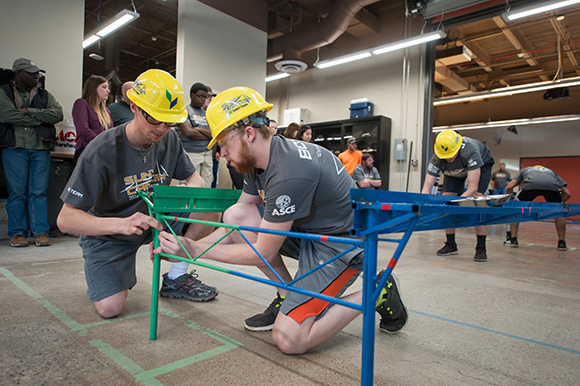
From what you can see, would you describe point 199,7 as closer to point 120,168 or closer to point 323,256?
point 120,168

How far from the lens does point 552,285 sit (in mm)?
2875

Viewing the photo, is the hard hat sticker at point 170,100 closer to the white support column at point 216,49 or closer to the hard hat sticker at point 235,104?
the hard hat sticker at point 235,104

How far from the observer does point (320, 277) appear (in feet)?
5.11

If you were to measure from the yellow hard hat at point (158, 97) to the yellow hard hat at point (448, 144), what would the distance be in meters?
3.03

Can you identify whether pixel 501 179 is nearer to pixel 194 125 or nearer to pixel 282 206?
pixel 194 125

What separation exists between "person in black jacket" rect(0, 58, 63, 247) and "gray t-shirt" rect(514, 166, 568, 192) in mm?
6277

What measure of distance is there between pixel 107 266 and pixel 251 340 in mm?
910

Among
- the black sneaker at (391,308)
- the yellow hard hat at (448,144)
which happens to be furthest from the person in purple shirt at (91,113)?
the yellow hard hat at (448,144)

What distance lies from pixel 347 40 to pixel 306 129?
20.2ft

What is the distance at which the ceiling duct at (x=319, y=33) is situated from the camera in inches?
276

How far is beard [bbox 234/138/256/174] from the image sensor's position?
1.50m

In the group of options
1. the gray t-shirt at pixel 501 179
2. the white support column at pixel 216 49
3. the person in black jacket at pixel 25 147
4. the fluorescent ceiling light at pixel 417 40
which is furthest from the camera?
the gray t-shirt at pixel 501 179

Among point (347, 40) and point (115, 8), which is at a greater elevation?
point (115, 8)

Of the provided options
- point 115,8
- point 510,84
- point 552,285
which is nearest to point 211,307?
point 552,285
